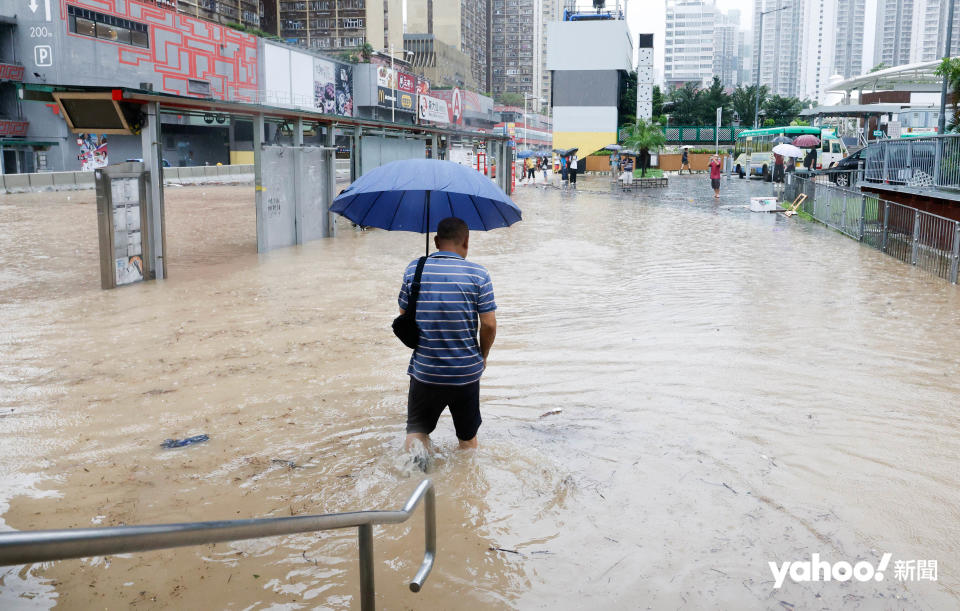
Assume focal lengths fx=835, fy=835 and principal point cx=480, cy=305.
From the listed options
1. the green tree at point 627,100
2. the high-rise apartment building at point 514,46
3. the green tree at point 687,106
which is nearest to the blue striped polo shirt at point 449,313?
the green tree at point 627,100

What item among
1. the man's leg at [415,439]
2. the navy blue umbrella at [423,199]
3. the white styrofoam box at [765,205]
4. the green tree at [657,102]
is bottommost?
the man's leg at [415,439]

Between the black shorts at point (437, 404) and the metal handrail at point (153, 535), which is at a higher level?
the metal handrail at point (153, 535)

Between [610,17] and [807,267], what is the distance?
64838mm

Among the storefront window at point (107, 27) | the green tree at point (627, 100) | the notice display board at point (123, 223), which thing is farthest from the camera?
the green tree at point (627, 100)

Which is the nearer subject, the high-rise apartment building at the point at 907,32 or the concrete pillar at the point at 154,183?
the concrete pillar at the point at 154,183

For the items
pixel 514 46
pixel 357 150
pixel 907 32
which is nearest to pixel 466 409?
pixel 357 150

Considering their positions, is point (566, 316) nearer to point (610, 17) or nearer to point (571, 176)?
point (571, 176)

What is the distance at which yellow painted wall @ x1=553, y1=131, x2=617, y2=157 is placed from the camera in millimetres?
72812

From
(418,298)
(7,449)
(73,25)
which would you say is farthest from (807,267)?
(73,25)

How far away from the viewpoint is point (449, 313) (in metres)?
4.61

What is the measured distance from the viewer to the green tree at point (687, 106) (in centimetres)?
8375

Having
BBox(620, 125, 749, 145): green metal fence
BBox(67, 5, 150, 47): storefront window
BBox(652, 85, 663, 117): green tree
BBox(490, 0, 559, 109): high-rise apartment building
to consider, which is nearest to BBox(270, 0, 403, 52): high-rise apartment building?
BBox(652, 85, 663, 117): green tree

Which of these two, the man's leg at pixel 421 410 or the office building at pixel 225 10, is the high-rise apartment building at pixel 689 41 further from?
the man's leg at pixel 421 410

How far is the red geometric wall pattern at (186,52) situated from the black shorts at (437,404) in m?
41.7
